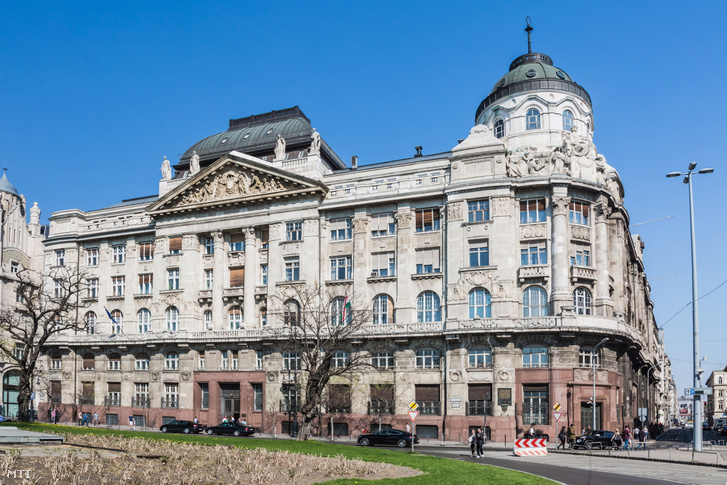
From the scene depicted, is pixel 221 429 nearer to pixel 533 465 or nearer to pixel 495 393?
pixel 495 393

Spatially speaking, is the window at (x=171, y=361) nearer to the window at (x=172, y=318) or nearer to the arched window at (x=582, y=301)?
the window at (x=172, y=318)

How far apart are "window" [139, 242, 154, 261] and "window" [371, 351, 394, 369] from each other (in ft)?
96.7

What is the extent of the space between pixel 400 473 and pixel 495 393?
35.7 m

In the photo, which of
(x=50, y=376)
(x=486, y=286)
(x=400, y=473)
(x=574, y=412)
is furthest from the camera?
(x=50, y=376)

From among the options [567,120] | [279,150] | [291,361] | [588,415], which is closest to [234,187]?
[279,150]

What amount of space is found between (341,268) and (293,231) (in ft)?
21.4

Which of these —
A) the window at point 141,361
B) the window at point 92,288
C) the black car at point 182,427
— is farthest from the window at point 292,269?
the window at point 92,288

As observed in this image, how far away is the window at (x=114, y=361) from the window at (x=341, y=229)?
1105 inches

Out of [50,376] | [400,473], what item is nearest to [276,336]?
[50,376]

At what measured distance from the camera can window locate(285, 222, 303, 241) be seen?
73938 millimetres

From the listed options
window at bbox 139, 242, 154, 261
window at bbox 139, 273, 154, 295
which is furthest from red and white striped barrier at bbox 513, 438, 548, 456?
window at bbox 139, 242, 154, 261

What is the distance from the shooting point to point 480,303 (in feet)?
213

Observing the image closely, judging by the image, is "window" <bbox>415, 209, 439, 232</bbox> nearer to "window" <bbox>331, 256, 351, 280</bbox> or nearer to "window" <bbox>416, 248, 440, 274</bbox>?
"window" <bbox>416, 248, 440, 274</bbox>

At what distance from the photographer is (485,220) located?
6588 cm
